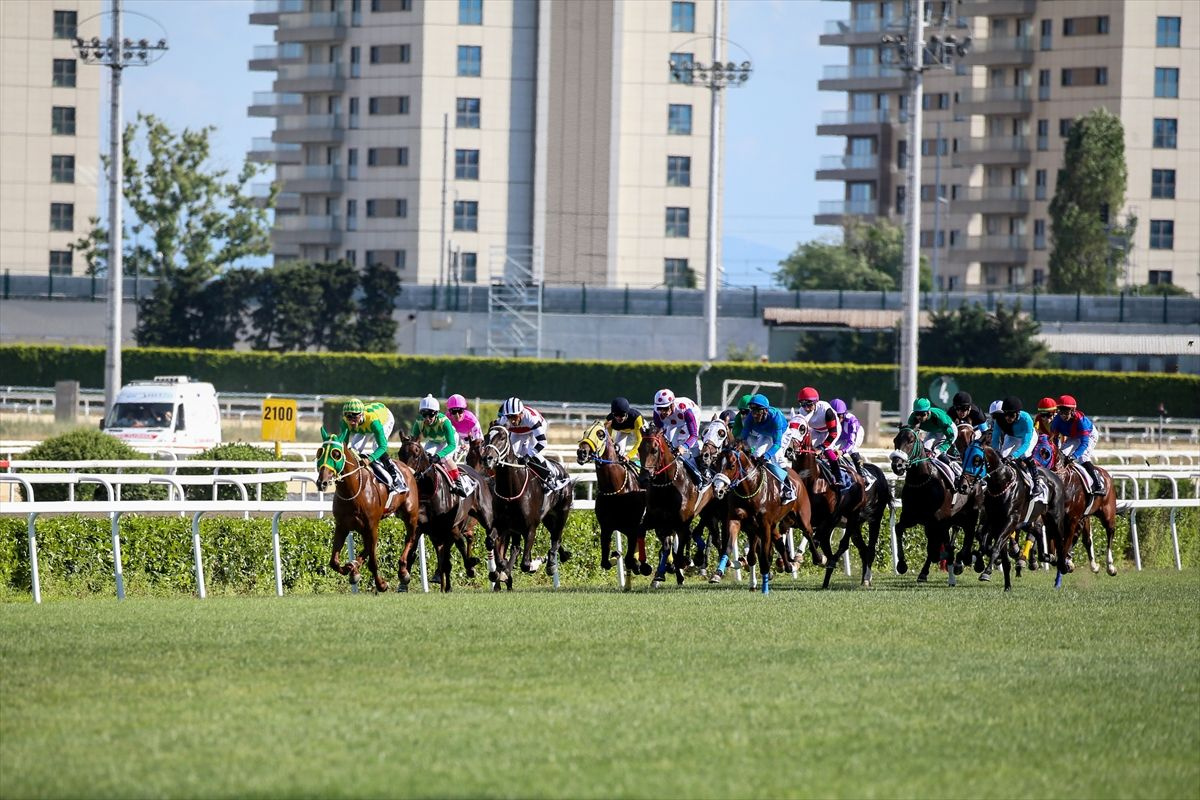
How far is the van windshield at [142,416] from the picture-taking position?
30750 mm

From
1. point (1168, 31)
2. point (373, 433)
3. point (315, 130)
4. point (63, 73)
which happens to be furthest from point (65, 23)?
point (373, 433)

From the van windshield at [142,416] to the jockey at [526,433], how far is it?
15204mm

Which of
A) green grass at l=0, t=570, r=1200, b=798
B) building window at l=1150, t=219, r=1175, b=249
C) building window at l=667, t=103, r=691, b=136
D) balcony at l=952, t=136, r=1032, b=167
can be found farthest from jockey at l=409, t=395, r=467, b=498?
balcony at l=952, t=136, r=1032, b=167

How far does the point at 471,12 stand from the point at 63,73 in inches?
635

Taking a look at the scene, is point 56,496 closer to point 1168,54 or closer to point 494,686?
point 494,686

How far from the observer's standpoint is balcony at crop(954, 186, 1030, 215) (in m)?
86.7

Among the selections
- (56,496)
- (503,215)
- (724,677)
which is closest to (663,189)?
(503,215)

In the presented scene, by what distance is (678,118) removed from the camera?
7444 centimetres

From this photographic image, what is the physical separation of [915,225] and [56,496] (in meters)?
15.6

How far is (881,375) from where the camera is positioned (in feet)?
172

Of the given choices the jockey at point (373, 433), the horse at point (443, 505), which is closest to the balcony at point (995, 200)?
the horse at point (443, 505)

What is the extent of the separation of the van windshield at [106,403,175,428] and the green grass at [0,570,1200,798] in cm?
1734

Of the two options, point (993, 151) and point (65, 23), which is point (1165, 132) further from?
point (65, 23)

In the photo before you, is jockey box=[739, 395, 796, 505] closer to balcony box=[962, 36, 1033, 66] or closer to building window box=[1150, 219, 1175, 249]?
building window box=[1150, 219, 1175, 249]
